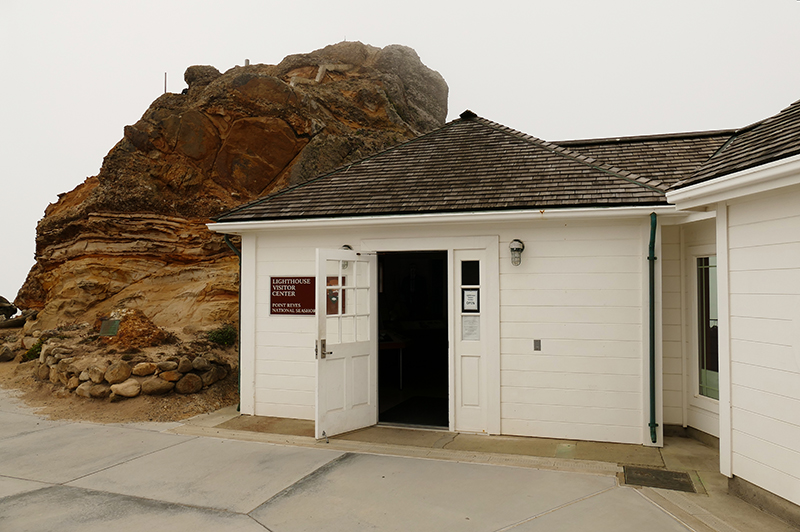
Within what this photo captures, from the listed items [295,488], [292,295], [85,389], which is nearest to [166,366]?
[85,389]

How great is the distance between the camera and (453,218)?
20.9 feet

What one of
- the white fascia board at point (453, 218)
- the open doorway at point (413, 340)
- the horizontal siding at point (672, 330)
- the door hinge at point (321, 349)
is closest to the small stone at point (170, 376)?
the white fascia board at point (453, 218)

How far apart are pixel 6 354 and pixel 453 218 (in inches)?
436

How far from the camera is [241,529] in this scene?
4016 mm

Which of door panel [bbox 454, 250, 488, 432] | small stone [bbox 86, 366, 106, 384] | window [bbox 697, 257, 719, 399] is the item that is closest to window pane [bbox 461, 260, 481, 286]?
door panel [bbox 454, 250, 488, 432]

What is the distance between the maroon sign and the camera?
24.1 feet

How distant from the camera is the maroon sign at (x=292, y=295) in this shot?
7.34m

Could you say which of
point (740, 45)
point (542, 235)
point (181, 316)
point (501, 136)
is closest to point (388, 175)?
point (501, 136)

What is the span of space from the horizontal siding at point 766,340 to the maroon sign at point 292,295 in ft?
16.3

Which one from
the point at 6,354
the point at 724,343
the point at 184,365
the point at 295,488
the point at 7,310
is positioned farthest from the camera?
the point at 7,310

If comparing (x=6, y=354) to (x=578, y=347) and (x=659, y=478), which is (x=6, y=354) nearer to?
(x=578, y=347)

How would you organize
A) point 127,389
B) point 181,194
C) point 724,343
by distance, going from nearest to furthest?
1. point 724,343
2. point 127,389
3. point 181,194

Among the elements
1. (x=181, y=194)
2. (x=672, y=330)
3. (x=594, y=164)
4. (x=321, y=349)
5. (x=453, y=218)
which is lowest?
(x=321, y=349)

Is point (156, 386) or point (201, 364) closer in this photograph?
point (156, 386)
